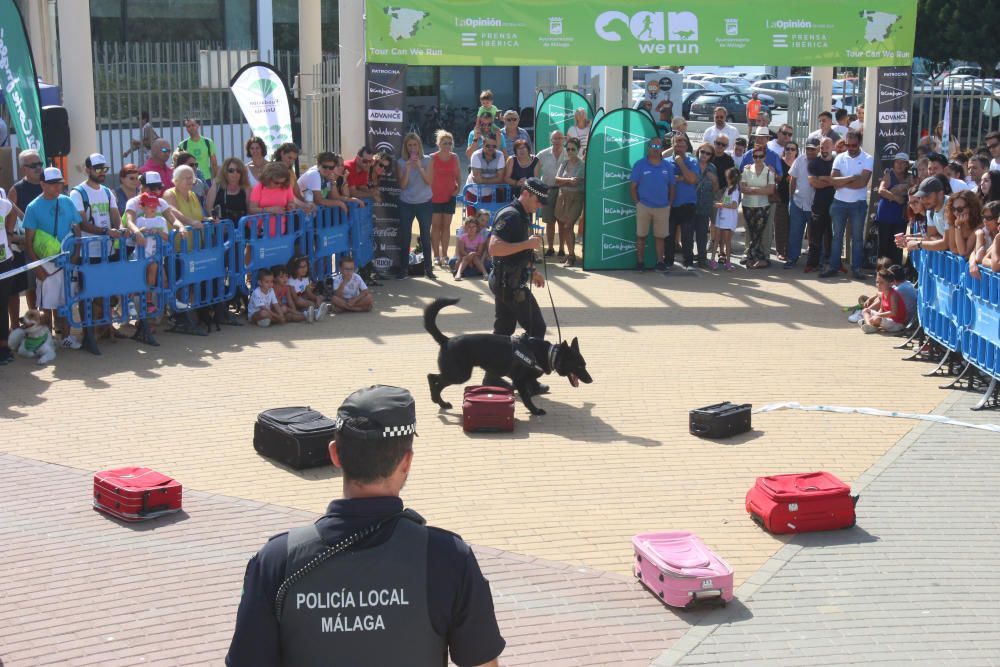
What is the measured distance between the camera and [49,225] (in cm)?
1201

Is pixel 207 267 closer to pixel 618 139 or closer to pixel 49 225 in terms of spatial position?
pixel 49 225

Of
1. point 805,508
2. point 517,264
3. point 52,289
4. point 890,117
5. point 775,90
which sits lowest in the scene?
point 805,508

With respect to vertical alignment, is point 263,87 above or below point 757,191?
above

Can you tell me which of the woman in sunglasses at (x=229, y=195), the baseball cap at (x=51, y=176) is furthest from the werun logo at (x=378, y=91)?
the baseball cap at (x=51, y=176)

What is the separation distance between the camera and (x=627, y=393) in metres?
11.4

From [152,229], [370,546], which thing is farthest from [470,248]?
[370,546]

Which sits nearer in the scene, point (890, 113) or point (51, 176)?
point (51, 176)

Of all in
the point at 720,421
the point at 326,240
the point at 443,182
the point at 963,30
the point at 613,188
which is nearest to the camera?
the point at 720,421

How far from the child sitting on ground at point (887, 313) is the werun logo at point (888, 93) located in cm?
428

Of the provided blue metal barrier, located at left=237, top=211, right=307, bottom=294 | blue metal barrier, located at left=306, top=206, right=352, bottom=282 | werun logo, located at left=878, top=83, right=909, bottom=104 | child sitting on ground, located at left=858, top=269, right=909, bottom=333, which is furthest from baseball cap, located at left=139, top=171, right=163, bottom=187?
werun logo, located at left=878, top=83, right=909, bottom=104

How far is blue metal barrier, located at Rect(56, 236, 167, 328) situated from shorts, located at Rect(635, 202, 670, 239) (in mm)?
7024

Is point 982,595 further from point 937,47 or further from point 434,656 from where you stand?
point 937,47

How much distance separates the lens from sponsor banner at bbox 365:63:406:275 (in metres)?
16.4

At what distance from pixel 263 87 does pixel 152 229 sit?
4605mm
